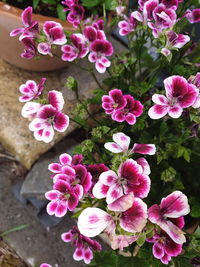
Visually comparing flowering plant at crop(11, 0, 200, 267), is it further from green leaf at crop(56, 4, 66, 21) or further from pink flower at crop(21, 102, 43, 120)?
green leaf at crop(56, 4, 66, 21)

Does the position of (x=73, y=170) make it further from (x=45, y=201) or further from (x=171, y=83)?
(x=45, y=201)

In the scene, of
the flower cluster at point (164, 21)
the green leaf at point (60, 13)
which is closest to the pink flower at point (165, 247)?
the flower cluster at point (164, 21)

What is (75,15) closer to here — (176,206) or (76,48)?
(76,48)

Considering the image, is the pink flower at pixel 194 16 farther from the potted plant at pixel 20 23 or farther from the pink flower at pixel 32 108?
the pink flower at pixel 32 108

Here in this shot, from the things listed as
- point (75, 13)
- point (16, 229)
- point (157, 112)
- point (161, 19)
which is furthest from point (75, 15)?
point (16, 229)

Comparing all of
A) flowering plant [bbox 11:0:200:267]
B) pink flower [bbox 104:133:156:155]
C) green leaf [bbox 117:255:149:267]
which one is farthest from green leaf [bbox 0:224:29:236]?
pink flower [bbox 104:133:156:155]

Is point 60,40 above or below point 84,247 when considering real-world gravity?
above

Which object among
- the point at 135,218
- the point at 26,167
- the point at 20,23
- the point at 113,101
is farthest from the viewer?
the point at 26,167
